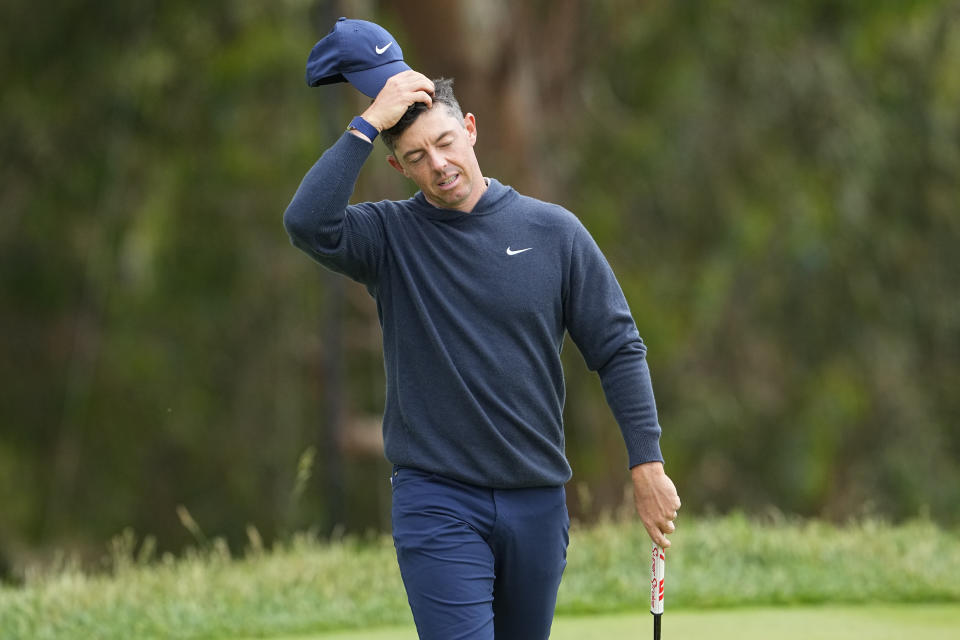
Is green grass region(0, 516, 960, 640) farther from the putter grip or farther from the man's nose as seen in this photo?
the man's nose

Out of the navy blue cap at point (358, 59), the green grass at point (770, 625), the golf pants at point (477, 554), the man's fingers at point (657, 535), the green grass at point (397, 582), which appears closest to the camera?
the golf pants at point (477, 554)

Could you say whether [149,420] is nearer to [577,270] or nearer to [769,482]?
[769,482]

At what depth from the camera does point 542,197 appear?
11.8m

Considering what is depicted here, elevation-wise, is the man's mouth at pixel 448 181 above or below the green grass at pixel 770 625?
above

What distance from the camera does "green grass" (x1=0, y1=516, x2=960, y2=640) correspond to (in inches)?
230

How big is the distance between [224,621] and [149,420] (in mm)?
9751

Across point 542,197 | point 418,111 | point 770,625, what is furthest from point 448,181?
point 542,197

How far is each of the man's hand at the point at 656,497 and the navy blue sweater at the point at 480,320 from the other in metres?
0.04

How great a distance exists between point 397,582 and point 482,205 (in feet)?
10.3

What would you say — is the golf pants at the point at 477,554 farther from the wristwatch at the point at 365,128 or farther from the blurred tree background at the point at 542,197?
the blurred tree background at the point at 542,197

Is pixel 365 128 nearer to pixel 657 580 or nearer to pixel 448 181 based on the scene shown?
pixel 448 181

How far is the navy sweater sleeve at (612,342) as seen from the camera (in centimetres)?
369

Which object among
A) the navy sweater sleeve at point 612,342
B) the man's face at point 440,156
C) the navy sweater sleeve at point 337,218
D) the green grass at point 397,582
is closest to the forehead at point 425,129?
the man's face at point 440,156

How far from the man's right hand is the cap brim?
9 centimetres
